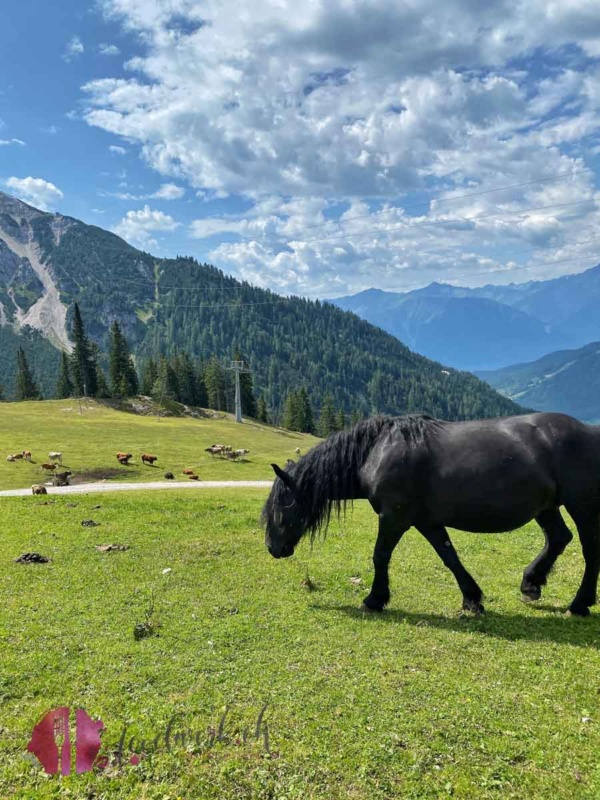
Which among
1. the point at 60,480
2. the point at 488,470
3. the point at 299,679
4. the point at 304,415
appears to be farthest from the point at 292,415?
the point at 299,679

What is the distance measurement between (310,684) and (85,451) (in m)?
45.3

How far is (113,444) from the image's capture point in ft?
169

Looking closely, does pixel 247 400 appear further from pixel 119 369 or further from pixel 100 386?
pixel 100 386

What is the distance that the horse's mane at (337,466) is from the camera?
875 centimetres

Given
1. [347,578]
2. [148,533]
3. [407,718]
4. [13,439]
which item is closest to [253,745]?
[407,718]

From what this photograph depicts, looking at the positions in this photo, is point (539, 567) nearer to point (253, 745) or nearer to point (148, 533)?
point (253, 745)

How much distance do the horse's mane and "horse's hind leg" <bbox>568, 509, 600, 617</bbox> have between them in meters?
2.95

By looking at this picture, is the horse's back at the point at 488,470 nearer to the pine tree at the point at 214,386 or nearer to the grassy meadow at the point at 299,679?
the grassy meadow at the point at 299,679

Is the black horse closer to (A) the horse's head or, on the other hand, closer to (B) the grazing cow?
(A) the horse's head

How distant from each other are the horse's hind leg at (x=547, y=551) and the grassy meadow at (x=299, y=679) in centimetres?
26

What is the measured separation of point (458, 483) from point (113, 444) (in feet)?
162

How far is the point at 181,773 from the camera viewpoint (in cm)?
442

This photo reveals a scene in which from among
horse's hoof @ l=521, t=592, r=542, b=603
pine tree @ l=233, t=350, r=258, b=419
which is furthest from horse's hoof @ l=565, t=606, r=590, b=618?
pine tree @ l=233, t=350, r=258, b=419

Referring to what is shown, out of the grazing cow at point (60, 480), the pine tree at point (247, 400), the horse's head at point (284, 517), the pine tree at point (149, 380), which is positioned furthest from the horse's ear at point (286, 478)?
the pine tree at point (247, 400)
